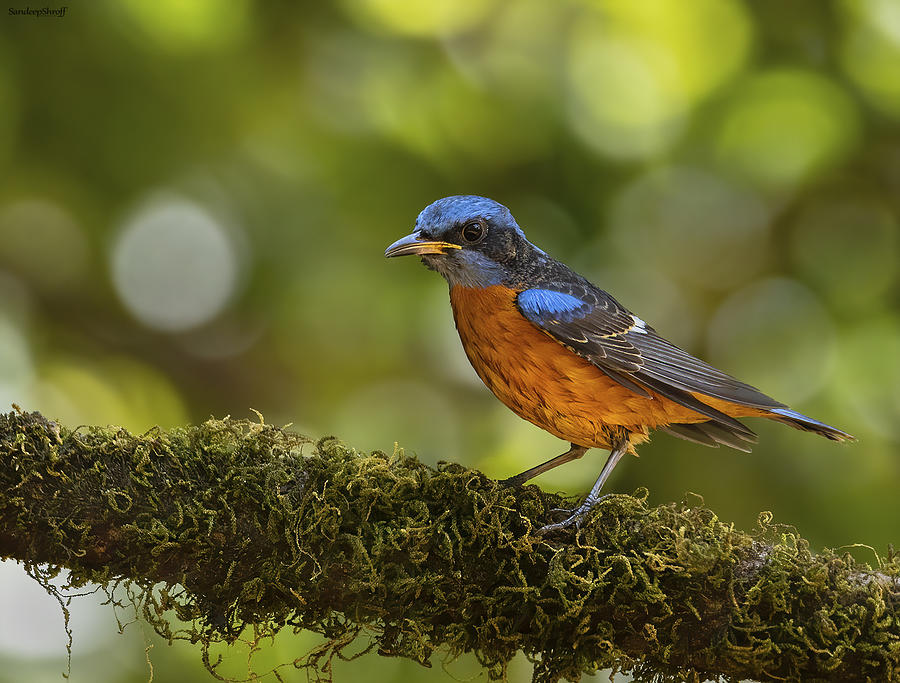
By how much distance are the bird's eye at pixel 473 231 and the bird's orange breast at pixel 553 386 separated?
1.19 feet

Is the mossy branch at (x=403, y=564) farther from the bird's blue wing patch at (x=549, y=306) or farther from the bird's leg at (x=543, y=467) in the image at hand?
the bird's blue wing patch at (x=549, y=306)

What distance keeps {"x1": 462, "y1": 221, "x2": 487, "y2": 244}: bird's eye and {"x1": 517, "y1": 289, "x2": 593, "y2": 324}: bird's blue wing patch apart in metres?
0.39

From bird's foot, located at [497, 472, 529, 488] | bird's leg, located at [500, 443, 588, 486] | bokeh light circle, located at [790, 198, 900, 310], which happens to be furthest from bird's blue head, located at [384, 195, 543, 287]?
bokeh light circle, located at [790, 198, 900, 310]

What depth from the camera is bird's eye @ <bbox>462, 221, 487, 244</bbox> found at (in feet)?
14.1

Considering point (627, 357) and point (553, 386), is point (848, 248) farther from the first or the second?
point (553, 386)

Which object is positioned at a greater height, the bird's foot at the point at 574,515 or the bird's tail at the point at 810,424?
the bird's tail at the point at 810,424

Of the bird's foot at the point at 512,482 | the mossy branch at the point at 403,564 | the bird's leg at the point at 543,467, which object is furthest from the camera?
the bird's leg at the point at 543,467

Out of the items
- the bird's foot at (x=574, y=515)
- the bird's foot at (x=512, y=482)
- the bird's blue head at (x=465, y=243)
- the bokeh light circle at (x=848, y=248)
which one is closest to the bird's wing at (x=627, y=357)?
the bird's blue head at (x=465, y=243)

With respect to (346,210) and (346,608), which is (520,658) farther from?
(346,210)

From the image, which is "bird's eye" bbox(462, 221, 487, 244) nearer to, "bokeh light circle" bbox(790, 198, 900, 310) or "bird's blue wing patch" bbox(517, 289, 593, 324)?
"bird's blue wing patch" bbox(517, 289, 593, 324)

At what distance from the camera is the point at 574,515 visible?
318cm

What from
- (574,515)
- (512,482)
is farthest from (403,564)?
(512,482)

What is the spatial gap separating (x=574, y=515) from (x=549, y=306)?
3.93 ft

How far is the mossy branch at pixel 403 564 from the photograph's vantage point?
274 centimetres
